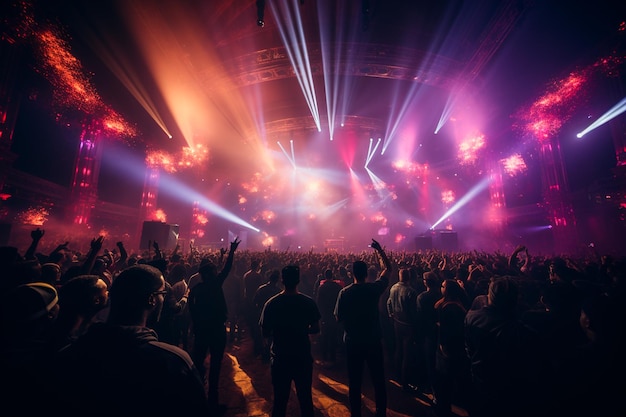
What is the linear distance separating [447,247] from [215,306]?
2030 cm

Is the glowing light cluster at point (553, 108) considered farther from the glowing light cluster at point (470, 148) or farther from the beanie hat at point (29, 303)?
the beanie hat at point (29, 303)

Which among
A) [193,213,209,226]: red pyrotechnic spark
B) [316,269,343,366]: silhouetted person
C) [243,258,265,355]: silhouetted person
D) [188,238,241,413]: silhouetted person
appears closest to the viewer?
[188,238,241,413]: silhouetted person

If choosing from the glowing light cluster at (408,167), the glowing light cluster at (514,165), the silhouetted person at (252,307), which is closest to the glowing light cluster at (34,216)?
the silhouetted person at (252,307)

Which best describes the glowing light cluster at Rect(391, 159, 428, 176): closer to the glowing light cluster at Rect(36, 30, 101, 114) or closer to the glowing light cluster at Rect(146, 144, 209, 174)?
the glowing light cluster at Rect(146, 144, 209, 174)

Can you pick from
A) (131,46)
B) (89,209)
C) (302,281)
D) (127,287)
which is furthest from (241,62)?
(127,287)

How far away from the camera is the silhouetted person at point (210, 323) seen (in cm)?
435

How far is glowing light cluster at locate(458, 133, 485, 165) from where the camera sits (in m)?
21.7

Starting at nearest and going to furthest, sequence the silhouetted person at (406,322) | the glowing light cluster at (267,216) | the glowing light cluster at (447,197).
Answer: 1. the silhouetted person at (406,322)
2. the glowing light cluster at (447,197)
3. the glowing light cluster at (267,216)

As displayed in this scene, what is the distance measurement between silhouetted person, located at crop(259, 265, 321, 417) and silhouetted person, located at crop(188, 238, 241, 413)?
1405 millimetres

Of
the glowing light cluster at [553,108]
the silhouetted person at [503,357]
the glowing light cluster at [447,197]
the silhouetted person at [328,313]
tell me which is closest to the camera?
the silhouetted person at [503,357]

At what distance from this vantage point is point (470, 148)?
2350 cm

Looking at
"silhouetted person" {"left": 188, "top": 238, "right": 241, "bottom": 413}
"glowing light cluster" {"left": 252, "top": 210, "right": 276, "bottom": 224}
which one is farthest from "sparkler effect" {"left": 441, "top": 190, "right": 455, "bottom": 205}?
"silhouetted person" {"left": 188, "top": 238, "right": 241, "bottom": 413}

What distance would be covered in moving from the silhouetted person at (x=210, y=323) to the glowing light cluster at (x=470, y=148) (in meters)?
24.5

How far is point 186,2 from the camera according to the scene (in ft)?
42.2
